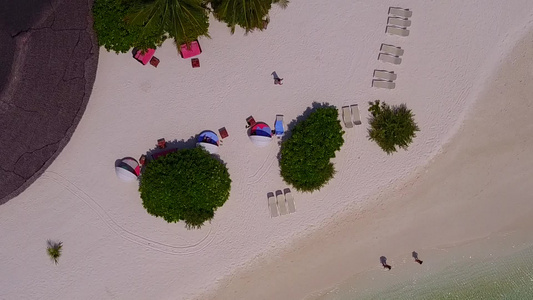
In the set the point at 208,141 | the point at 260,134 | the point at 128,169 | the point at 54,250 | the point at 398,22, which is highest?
the point at 398,22

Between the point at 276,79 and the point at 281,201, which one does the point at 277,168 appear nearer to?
the point at 281,201

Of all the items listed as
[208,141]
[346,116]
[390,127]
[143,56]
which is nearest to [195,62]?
[143,56]

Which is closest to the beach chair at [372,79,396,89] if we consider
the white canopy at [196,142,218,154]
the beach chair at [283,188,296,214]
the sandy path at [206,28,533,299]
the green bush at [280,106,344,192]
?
the green bush at [280,106,344,192]

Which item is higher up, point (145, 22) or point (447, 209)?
point (145, 22)

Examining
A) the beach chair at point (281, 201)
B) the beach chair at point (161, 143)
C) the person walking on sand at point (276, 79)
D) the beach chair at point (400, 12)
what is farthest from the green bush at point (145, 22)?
the beach chair at point (400, 12)

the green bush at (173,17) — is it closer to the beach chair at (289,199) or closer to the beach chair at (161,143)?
the beach chair at (161,143)

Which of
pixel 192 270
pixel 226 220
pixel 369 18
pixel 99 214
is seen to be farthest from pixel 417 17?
pixel 99 214
